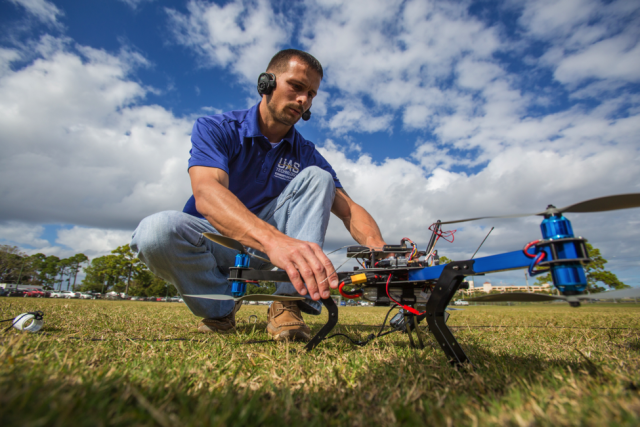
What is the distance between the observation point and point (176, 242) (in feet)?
8.00

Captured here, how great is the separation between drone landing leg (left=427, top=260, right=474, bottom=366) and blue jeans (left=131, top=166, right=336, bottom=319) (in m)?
1.22

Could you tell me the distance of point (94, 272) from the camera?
5147cm

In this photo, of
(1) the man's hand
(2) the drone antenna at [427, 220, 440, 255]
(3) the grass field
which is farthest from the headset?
(3) the grass field

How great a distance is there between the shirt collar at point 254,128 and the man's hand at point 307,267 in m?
1.78

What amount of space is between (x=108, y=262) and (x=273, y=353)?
57.0 metres

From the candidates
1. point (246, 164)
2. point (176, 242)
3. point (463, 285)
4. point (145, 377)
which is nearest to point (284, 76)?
point (246, 164)

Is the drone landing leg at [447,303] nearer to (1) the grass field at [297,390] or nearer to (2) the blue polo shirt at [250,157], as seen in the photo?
(1) the grass field at [297,390]

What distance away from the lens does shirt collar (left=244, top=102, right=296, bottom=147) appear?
3090mm

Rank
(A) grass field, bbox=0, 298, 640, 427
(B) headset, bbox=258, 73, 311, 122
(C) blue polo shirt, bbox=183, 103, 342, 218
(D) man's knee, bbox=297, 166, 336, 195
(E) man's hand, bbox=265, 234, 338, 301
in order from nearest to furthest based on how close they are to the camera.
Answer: (A) grass field, bbox=0, 298, 640, 427 → (E) man's hand, bbox=265, 234, 338, 301 → (D) man's knee, bbox=297, 166, 336, 195 → (C) blue polo shirt, bbox=183, 103, 342, 218 → (B) headset, bbox=258, 73, 311, 122

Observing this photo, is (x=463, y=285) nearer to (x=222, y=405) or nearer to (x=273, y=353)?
(x=273, y=353)

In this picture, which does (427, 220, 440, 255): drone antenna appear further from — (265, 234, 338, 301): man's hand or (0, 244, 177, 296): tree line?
(0, 244, 177, 296): tree line

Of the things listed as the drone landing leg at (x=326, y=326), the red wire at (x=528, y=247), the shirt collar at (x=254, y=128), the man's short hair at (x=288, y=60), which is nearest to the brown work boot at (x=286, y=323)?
the drone landing leg at (x=326, y=326)

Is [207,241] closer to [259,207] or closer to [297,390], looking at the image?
[259,207]

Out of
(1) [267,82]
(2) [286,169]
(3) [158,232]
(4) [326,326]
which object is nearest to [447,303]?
(4) [326,326]
